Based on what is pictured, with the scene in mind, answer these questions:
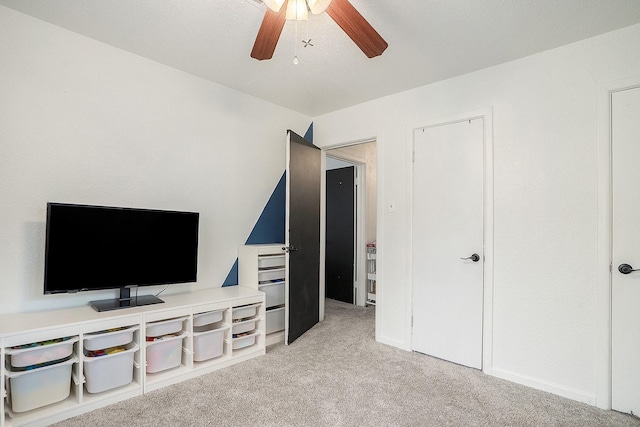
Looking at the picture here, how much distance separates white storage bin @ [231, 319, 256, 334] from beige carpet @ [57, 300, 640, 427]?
0.87 ft

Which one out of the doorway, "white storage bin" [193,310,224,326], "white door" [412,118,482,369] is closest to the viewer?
"white storage bin" [193,310,224,326]

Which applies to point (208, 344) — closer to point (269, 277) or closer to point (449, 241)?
point (269, 277)

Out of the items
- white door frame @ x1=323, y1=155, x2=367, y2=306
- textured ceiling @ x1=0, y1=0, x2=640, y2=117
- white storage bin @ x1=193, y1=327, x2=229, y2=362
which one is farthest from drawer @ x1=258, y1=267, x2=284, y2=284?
textured ceiling @ x1=0, y1=0, x2=640, y2=117

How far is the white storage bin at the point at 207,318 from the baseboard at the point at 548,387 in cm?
222

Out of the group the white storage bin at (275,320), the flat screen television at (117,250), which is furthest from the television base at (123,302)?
the white storage bin at (275,320)

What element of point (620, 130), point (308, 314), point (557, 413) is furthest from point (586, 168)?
point (308, 314)

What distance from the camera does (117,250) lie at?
2.30m

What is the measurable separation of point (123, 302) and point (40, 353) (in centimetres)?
55

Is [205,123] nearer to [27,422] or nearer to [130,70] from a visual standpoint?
[130,70]

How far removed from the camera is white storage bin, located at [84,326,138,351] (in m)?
2.02

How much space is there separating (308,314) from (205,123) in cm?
219

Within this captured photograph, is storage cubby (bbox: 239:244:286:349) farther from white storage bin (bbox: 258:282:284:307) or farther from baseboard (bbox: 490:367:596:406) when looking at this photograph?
baseboard (bbox: 490:367:596:406)

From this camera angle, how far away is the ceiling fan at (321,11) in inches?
60.5

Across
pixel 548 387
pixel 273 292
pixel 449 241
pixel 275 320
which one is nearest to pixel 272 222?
pixel 273 292
